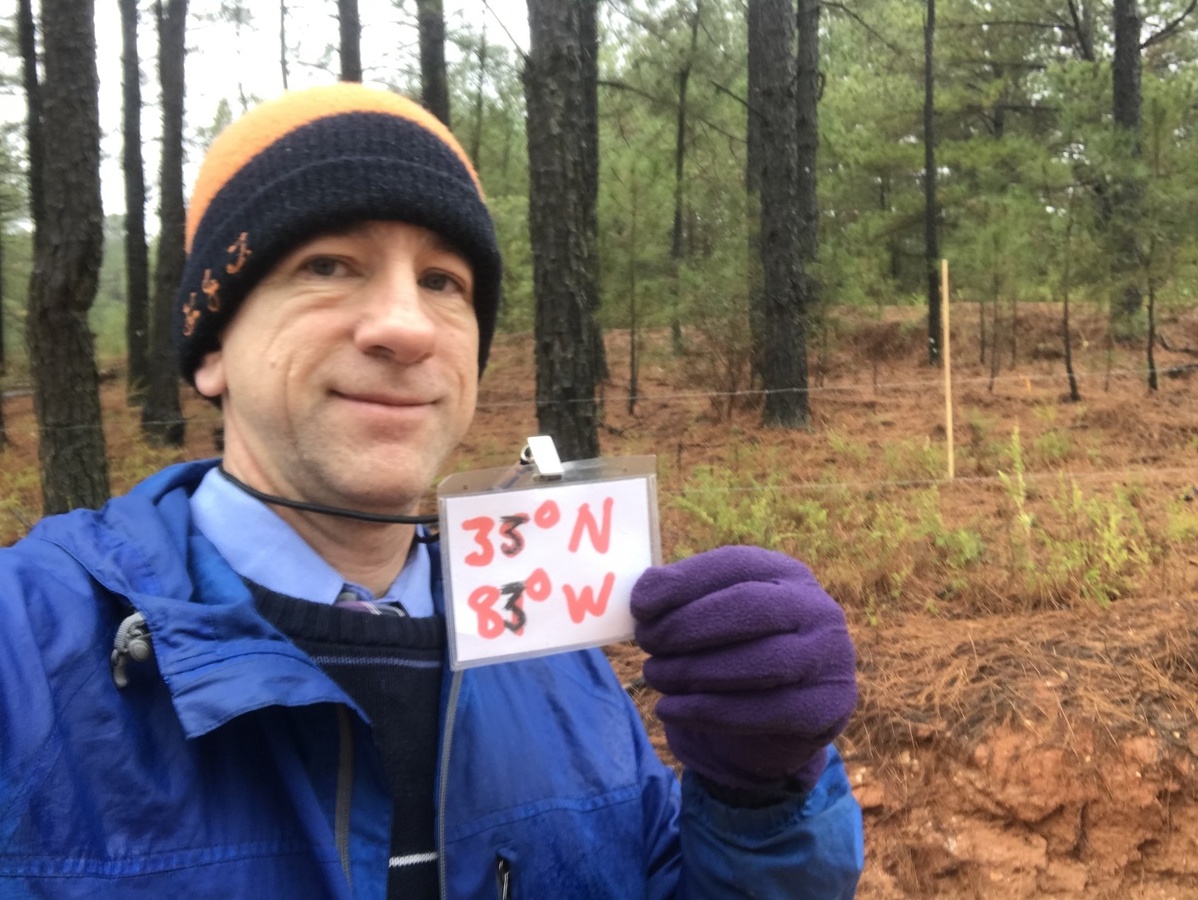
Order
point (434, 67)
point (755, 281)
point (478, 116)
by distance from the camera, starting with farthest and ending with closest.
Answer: point (478, 116)
point (434, 67)
point (755, 281)

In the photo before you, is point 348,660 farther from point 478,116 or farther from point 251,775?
point 478,116

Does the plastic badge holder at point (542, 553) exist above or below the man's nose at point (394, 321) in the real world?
below

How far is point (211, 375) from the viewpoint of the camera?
4.33 feet

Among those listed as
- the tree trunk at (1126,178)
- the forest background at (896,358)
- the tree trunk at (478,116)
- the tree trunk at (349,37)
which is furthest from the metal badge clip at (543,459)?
the tree trunk at (478,116)

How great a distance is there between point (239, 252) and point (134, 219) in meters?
12.5

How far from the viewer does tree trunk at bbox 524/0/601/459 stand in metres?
4.86

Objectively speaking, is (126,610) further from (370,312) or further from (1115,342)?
(1115,342)

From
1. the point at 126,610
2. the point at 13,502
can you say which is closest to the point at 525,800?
the point at 126,610

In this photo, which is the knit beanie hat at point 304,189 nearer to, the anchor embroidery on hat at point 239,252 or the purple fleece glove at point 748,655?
the anchor embroidery on hat at point 239,252

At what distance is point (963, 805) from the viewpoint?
115 inches

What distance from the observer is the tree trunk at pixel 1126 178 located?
8359 mm

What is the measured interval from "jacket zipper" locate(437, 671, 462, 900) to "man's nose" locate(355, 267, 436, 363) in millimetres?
459

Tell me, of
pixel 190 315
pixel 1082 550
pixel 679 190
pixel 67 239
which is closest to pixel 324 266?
pixel 190 315

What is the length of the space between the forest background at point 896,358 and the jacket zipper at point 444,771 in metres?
2.18
